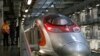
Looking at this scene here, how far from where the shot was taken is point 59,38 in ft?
30.8

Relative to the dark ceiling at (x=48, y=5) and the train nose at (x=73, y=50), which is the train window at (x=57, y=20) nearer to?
the train nose at (x=73, y=50)

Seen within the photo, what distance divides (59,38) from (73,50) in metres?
0.75

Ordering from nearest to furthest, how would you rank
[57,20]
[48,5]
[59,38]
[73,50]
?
1. [73,50]
2. [59,38]
3. [57,20]
4. [48,5]

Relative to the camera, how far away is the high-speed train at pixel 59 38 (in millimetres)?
9102

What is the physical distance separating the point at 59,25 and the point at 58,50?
4.22 feet

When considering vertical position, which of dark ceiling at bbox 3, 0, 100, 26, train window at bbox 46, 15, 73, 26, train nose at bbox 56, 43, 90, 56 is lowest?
train nose at bbox 56, 43, 90, 56

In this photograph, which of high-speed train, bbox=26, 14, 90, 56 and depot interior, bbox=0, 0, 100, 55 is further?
depot interior, bbox=0, 0, 100, 55

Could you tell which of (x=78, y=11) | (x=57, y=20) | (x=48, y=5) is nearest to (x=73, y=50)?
(x=57, y=20)

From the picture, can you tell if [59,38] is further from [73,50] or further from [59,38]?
[73,50]

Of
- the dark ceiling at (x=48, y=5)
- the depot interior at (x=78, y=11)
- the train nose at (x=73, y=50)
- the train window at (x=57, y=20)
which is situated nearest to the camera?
the train nose at (x=73, y=50)

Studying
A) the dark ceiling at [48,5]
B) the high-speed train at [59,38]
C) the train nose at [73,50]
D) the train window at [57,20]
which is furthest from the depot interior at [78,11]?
the train nose at [73,50]

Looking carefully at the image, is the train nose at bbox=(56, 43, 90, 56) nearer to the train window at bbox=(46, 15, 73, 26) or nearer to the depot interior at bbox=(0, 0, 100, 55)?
the train window at bbox=(46, 15, 73, 26)

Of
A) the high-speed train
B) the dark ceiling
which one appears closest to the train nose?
the high-speed train

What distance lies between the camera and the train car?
910 cm
